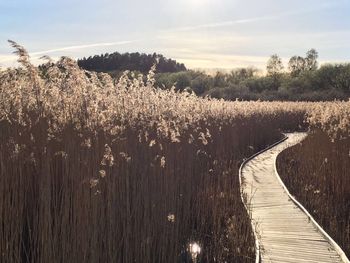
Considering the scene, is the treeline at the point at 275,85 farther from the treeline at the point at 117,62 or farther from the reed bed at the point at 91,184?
the reed bed at the point at 91,184

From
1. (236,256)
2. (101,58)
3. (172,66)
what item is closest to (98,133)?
(236,256)

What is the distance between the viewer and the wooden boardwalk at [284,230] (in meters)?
5.25

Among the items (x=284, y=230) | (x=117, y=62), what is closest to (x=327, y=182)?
(x=284, y=230)

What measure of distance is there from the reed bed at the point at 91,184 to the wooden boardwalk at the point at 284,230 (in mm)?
242

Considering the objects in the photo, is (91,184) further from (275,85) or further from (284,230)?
(275,85)

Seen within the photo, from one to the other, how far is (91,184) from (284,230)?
351 cm

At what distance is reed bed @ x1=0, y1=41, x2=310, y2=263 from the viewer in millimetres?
3367

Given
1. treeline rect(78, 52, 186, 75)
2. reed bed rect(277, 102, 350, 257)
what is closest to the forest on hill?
treeline rect(78, 52, 186, 75)

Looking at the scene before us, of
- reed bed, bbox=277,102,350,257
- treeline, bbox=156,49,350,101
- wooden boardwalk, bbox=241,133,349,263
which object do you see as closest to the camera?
wooden boardwalk, bbox=241,133,349,263

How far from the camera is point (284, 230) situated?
616cm

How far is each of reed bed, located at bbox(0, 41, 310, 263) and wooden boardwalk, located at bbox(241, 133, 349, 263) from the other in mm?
242

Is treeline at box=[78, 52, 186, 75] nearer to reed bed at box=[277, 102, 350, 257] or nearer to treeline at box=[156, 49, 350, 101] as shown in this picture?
treeline at box=[156, 49, 350, 101]

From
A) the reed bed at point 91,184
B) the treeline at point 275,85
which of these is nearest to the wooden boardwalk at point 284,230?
the reed bed at point 91,184

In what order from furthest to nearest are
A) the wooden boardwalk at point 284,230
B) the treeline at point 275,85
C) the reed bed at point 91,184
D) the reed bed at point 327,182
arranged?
the treeline at point 275,85
the reed bed at point 327,182
the wooden boardwalk at point 284,230
the reed bed at point 91,184
